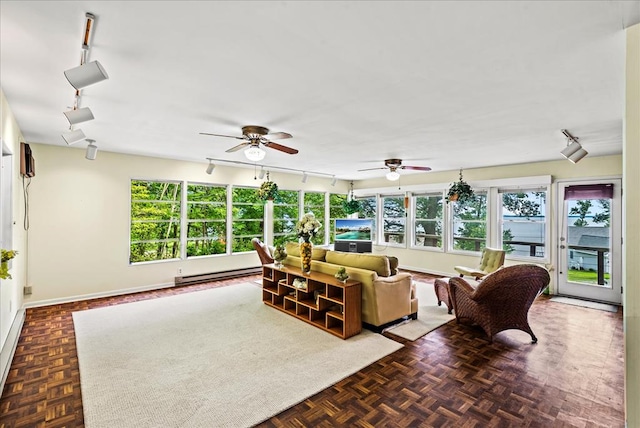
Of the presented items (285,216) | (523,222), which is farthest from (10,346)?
(523,222)

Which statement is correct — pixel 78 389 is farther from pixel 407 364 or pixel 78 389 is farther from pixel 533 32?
pixel 533 32

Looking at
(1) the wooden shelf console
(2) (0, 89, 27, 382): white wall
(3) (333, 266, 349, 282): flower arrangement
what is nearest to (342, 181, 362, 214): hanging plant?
(1) the wooden shelf console

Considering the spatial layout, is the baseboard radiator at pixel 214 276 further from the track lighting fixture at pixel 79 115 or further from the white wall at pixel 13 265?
the track lighting fixture at pixel 79 115

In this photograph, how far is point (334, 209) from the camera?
9.33m

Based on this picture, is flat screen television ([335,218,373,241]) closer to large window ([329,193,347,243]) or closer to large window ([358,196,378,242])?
large window ([358,196,378,242])

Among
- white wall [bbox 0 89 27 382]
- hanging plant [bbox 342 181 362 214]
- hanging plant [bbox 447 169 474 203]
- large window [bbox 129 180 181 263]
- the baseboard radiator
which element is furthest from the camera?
hanging plant [bbox 342 181 362 214]

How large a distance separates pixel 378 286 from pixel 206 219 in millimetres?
4411

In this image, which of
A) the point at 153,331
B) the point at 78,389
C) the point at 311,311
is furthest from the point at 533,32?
the point at 153,331

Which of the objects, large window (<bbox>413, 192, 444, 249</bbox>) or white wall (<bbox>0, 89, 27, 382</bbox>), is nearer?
white wall (<bbox>0, 89, 27, 382</bbox>)

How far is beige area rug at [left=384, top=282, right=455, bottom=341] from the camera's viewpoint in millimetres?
3762

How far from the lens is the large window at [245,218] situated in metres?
7.09

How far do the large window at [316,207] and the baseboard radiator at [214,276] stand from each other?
7.30 ft

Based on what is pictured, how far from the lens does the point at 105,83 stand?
2471mm

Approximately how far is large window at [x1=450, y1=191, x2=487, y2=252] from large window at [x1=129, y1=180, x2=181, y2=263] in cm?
613
